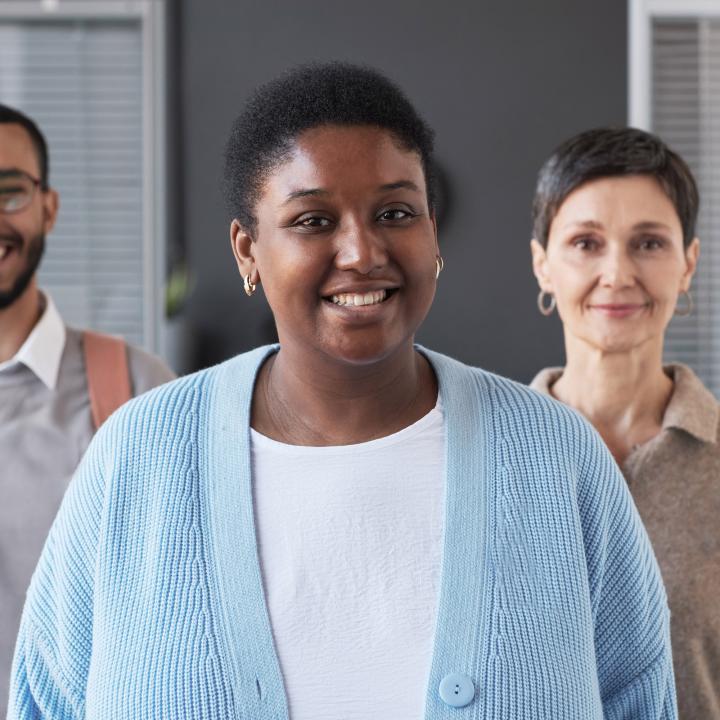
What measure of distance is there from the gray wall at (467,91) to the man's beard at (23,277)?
1773 mm

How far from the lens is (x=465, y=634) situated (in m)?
1.35

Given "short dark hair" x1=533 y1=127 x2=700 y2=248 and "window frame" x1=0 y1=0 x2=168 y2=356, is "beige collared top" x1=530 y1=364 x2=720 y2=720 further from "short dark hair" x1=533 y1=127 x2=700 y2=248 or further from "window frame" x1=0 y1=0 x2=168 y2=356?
"window frame" x1=0 y1=0 x2=168 y2=356

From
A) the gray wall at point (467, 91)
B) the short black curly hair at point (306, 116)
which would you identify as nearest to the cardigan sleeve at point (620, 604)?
the short black curly hair at point (306, 116)

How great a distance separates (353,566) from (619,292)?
85cm

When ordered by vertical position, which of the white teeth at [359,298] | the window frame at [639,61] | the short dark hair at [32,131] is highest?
the window frame at [639,61]

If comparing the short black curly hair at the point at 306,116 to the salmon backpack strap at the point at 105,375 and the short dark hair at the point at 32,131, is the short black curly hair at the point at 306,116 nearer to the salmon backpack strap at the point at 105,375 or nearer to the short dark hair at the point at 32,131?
the salmon backpack strap at the point at 105,375

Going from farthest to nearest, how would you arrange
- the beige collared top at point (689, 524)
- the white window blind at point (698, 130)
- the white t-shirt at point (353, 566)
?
the white window blind at point (698, 130)
the beige collared top at point (689, 524)
the white t-shirt at point (353, 566)

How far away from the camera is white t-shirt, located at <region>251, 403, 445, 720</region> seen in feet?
4.37

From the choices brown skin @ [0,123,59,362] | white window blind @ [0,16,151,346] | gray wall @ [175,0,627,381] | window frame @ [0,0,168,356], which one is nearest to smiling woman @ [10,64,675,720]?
brown skin @ [0,123,59,362]

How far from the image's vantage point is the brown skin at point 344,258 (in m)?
1.34

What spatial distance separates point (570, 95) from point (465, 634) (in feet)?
9.83

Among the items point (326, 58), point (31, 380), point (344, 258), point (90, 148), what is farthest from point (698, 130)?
point (344, 258)

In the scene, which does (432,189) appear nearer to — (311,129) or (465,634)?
(311,129)

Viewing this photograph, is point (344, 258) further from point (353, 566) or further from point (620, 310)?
point (620, 310)
